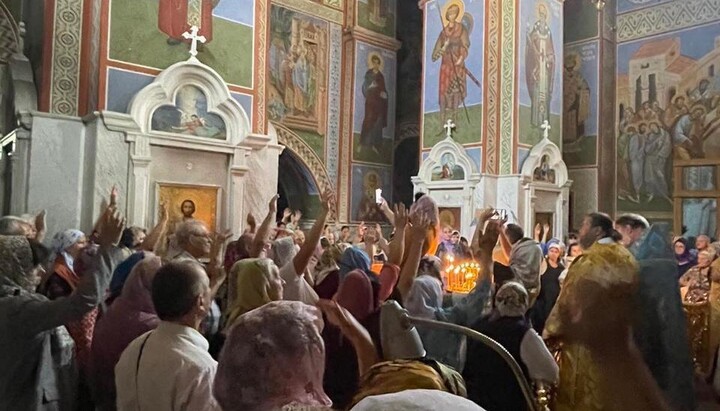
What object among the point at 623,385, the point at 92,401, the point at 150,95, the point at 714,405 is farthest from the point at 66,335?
the point at 150,95

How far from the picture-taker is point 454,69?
14.3 metres

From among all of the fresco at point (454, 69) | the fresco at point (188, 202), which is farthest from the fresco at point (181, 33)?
the fresco at point (454, 69)

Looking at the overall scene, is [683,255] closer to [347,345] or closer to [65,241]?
[347,345]

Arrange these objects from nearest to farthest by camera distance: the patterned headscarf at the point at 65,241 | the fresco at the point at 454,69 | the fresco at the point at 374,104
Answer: the patterned headscarf at the point at 65,241
the fresco at the point at 454,69
the fresco at the point at 374,104

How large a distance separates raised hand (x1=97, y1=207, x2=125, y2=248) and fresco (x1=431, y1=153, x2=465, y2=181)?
11.7 meters

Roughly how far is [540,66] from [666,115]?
3543 millimetres

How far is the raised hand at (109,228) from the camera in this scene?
8.34ft

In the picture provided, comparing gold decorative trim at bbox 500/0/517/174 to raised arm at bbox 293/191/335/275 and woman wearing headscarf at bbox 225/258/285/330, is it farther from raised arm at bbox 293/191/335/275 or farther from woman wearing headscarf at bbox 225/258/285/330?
woman wearing headscarf at bbox 225/258/285/330

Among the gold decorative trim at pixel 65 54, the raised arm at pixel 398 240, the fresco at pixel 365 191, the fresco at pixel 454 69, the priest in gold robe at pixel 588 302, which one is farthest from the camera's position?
the fresco at pixel 365 191

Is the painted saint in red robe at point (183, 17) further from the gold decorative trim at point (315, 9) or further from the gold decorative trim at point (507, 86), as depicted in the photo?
the gold decorative trim at point (507, 86)

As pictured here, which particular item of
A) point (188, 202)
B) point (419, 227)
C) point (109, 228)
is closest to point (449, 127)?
point (188, 202)

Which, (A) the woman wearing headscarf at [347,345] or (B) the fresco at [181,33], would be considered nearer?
(A) the woman wearing headscarf at [347,345]

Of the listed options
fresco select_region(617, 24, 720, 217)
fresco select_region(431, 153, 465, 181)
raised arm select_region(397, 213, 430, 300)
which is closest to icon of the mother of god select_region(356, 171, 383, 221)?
fresco select_region(431, 153, 465, 181)

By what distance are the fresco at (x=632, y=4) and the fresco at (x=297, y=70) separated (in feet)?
26.0
